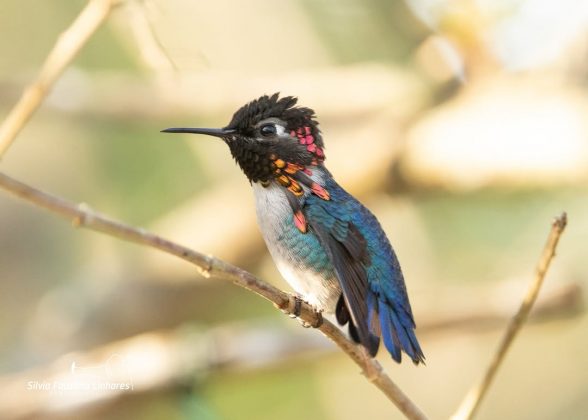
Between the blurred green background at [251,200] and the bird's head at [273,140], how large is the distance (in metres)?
0.21

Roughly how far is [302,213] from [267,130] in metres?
0.25

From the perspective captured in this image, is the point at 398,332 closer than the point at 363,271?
Yes

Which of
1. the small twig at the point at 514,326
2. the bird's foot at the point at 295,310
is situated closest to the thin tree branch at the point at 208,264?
the bird's foot at the point at 295,310

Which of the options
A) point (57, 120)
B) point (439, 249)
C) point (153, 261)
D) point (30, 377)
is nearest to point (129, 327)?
point (153, 261)

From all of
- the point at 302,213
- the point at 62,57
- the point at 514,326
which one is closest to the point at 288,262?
the point at 302,213

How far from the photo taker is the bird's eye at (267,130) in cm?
244

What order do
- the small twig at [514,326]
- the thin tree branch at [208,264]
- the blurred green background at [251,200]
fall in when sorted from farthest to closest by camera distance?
the blurred green background at [251,200] → the small twig at [514,326] → the thin tree branch at [208,264]

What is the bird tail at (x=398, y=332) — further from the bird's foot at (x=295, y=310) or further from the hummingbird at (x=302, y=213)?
the bird's foot at (x=295, y=310)

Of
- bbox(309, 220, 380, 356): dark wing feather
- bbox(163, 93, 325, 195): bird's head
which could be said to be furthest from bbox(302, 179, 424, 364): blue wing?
bbox(163, 93, 325, 195): bird's head

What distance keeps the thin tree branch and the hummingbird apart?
0.26 metres

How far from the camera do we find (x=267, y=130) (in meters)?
2.45

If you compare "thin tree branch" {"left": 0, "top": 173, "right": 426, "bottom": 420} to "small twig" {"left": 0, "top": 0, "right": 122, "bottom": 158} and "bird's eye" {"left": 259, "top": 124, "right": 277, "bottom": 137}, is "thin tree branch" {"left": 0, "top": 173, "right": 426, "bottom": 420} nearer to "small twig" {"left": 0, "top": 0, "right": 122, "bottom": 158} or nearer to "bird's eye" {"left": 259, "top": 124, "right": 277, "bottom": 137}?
"small twig" {"left": 0, "top": 0, "right": 122, "bottom": 158}

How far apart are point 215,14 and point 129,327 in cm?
285

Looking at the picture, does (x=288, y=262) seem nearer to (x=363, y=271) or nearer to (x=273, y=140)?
(x=363, y=271)
